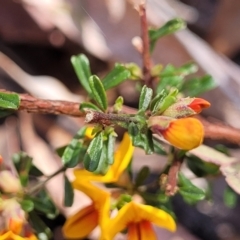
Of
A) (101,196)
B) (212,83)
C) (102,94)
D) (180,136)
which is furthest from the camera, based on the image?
(212,83)

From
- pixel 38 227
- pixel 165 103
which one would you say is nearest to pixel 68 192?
pixel 38 227

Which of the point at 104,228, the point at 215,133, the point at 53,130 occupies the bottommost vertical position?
the point at 53,130

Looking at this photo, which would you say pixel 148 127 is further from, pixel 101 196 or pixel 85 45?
pixel 85 45

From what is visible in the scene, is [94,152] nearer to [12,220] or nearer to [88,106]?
[88,106]

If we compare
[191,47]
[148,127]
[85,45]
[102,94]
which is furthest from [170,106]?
[85,45]

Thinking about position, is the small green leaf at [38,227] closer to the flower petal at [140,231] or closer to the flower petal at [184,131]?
the flower petal at [140,231]

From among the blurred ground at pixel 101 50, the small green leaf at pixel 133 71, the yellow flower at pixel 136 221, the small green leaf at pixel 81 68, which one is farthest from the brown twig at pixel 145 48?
the blurred ground at pixel 101 50
